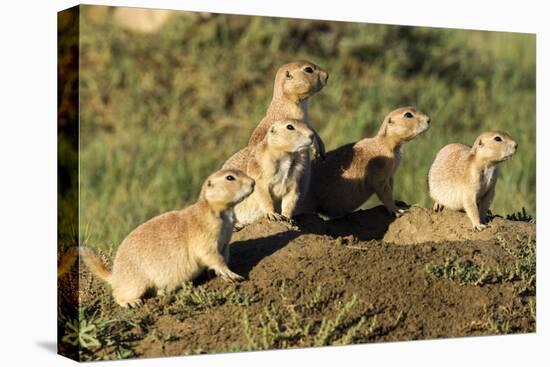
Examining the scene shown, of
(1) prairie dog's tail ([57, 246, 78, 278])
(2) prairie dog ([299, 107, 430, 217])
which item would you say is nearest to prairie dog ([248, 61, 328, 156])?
(2) prairie dog ([299, 107, 430, 217])

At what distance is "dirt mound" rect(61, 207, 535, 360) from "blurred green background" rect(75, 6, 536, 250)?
13.8ft

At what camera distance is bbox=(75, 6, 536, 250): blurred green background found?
1375 centimetres

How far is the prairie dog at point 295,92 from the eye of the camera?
9586 millimetres

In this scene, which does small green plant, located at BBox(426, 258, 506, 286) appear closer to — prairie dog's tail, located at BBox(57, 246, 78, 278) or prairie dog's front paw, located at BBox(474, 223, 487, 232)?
prairie dog's front paw, located at BBox(474, 223, 487, 232)

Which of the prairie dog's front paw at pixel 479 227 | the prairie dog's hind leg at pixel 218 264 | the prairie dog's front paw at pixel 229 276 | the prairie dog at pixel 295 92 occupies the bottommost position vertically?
the prairie dog's front paw at pixel 229 276

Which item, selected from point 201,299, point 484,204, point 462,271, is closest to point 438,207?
point 484,204

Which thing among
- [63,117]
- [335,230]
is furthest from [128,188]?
[63,117]

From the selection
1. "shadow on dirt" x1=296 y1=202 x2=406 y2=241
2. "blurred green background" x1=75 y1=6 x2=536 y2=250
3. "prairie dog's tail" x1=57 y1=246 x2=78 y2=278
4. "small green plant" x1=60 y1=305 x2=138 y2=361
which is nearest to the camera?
"small green plant" x1=60 y1=305 x2=138 y2=361

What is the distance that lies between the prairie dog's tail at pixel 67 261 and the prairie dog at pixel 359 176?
2.74 metres

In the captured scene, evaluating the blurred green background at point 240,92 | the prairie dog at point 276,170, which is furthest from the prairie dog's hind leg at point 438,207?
the blurred green background at point 240,92

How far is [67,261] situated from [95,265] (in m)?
0.37

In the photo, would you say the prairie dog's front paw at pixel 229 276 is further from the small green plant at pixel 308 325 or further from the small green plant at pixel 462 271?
the small green plant at pixel 462 271

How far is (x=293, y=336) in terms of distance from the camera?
819 cm

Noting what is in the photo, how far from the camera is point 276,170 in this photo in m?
8.95
